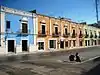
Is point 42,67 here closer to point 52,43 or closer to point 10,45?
point 10,45

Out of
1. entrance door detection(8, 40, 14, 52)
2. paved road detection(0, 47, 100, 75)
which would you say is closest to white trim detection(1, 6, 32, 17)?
entrance door detection(8, 40, 14, 52)

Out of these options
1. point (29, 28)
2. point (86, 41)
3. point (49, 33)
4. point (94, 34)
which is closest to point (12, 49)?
point (29, 28)

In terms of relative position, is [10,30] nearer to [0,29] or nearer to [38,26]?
[0,29]

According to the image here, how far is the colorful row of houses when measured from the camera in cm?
2930

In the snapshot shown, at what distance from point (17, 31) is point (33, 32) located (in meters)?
3.91

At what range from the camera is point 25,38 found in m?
32.6

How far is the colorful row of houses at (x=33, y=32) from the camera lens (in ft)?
96.1

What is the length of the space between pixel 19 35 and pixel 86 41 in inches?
1230

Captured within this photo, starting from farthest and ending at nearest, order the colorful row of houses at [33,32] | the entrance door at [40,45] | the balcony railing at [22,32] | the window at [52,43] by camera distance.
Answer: the window at [52,43]
the entrance door at [40,45]
the balcony railing at [22,32]
the colorful row of houses at [33,32]

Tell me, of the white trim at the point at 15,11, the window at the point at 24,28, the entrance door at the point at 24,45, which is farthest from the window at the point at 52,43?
the white trim at the point at 15,11

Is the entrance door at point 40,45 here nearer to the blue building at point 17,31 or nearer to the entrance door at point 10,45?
the blue building at point 17,31

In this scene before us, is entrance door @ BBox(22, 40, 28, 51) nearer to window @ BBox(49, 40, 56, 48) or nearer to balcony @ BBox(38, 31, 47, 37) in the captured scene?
balcony @ BBox(38, 31, 47, 37)

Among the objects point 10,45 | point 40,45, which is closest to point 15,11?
point 10,45

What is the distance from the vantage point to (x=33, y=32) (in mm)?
34219
